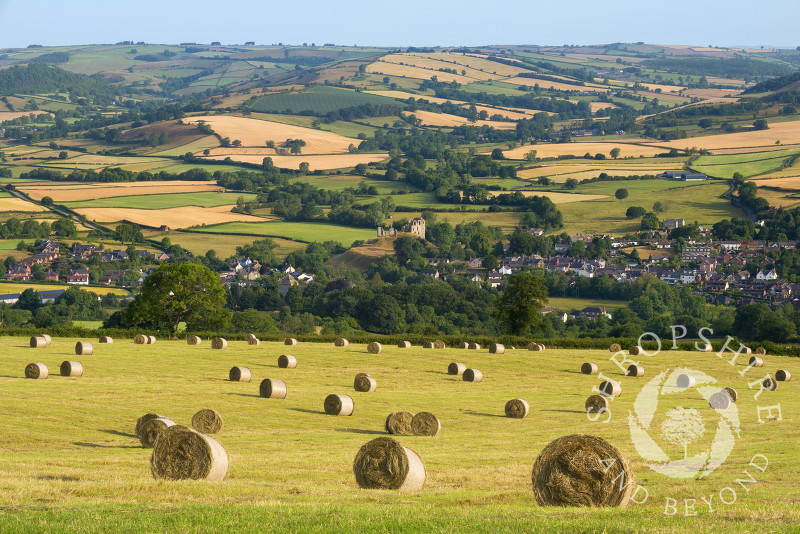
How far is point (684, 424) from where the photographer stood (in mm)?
31375

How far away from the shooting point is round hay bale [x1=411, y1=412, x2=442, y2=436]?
98.5ft

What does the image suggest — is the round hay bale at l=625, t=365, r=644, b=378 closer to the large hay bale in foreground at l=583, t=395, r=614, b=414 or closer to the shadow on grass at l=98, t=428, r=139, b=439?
the large hay bale in foreground at l=583, t=395, r=614, b=414

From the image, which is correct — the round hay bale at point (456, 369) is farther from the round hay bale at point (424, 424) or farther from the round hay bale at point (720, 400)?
the round hay bale at point (424, 424)

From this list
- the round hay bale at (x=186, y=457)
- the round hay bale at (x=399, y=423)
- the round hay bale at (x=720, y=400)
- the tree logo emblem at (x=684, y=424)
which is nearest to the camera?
the round hay bale at (x=186, y=457)

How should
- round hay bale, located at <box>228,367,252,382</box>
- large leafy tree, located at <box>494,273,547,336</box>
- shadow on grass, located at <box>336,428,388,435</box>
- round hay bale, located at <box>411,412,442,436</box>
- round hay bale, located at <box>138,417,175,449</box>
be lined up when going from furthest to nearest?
large leafy tree, located at <box>494,273,547,336</box> → round hay bale, located at <box>228,367,252,382</box> → shadow on grass, located at <box>336,428,388,435</box> → round hay bale, located at <box>411,412,442,436</box> → round hay bale, located at <box>138,417,175,449</box>

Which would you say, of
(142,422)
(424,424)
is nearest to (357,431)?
(424,424)

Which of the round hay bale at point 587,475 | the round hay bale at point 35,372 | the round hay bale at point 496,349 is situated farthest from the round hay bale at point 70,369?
the round hay bale at point 496,349

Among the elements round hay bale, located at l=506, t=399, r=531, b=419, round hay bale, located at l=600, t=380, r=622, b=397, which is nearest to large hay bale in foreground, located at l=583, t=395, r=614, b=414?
round hay bale, located at l=506, t=399, r=531, b=419

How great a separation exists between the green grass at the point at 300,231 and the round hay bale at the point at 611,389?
133 m

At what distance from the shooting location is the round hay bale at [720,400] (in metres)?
38.9

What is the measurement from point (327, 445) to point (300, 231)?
154594 millimetres

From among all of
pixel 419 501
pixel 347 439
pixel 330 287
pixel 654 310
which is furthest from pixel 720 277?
pixel 419 501

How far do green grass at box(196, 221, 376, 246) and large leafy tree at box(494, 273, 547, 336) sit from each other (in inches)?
3867

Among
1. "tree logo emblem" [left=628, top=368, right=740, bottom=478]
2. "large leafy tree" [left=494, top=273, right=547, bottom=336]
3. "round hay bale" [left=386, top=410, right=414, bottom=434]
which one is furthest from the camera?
"large leafy tree" [left=494, top=273, right=547, bottom=336]
